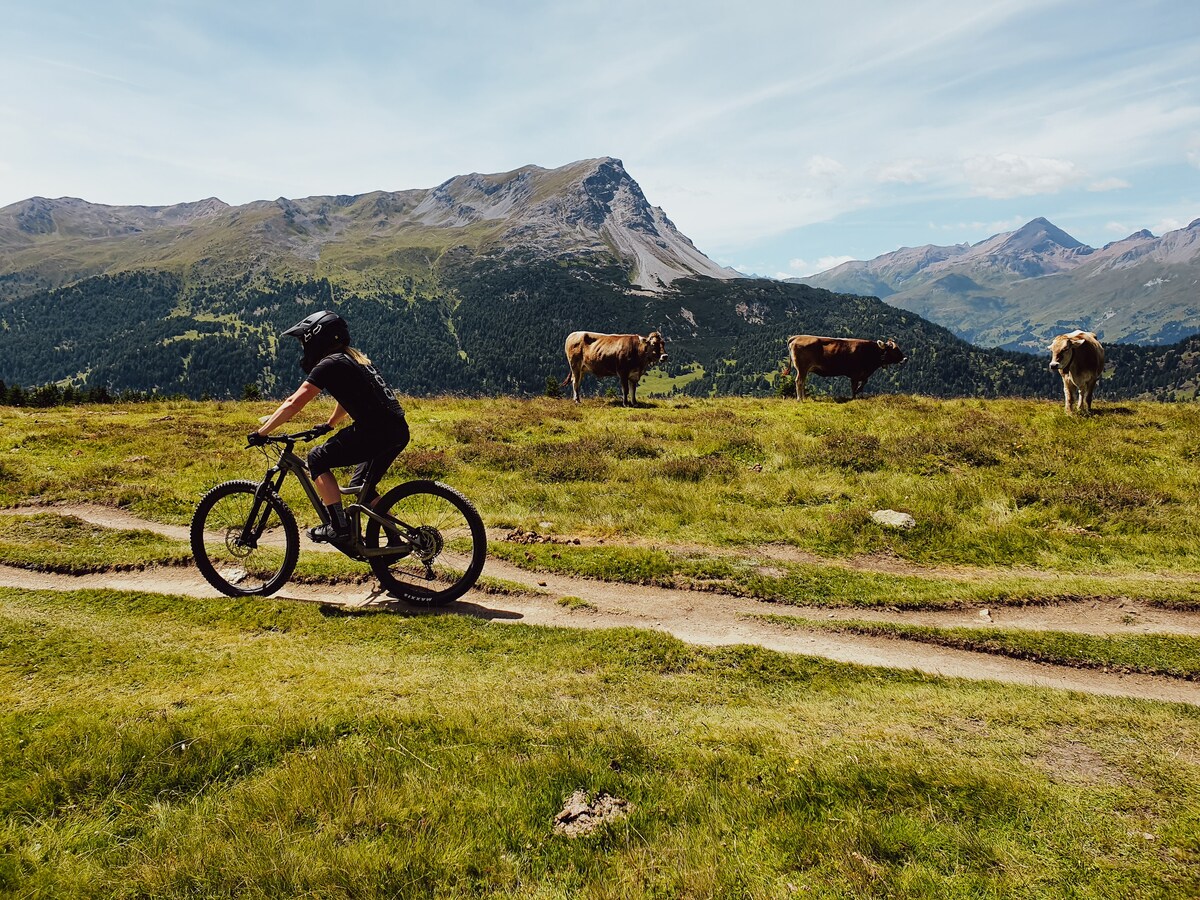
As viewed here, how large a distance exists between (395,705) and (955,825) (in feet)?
15.8

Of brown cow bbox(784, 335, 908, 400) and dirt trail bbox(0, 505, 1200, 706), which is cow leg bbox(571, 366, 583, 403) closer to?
brown cow bbox(784, 335, 908, 400)

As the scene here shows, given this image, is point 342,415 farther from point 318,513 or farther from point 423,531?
point 423,531

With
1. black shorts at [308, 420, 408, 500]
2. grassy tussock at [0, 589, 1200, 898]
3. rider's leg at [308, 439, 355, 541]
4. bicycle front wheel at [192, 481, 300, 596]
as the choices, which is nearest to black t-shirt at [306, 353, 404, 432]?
black shorts at [308, 420, 408, 500]

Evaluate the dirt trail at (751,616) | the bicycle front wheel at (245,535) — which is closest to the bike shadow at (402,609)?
the dirt trail at (751,616)

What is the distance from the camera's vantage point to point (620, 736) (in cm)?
532

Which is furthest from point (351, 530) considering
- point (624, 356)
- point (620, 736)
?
point (624, 356)

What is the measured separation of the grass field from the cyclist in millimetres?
1853

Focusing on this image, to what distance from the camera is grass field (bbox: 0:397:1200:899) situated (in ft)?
12.6

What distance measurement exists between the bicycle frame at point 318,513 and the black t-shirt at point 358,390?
1.12 meters

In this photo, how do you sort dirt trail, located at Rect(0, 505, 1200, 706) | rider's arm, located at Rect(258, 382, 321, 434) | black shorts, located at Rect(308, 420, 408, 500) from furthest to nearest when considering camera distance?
black shorts, located at Rect(308, 420, 408, 500)
rider's arm, located at Rect(258, 382, 321, 434)
dirt trail, located at Rect(0, 505, 1200, 706)

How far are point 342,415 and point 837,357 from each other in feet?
96.2

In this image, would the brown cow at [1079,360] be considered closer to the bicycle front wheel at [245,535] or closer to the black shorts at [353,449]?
the black shorts at [353,449]

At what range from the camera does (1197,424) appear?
18797 mm

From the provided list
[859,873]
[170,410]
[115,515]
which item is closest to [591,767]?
[859,873]
